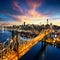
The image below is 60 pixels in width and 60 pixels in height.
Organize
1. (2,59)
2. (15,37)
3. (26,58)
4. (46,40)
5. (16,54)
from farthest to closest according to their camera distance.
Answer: (46,40)
(26,58)
(15,37)
(16,54)
(2,59)

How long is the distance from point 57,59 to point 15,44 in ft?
19.0

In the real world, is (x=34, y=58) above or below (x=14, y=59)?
below

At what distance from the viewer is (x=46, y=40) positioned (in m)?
31.2

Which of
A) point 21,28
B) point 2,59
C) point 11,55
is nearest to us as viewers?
point 2,59

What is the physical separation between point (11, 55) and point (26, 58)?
6.30 m

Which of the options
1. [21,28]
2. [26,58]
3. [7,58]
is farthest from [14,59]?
[21,28]

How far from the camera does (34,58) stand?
16.5m

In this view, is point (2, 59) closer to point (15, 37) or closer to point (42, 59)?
point (15, 37)

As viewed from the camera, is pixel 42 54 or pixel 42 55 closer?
pixel 42 55

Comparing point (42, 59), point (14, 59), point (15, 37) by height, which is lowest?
point (42, 59)

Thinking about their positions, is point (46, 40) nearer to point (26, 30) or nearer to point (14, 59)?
point (26, 30)

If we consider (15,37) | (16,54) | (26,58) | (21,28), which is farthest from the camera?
(21,28)

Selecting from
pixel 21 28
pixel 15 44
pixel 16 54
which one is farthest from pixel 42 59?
pixel 21 28

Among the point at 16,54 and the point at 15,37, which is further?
the point at 15,37
